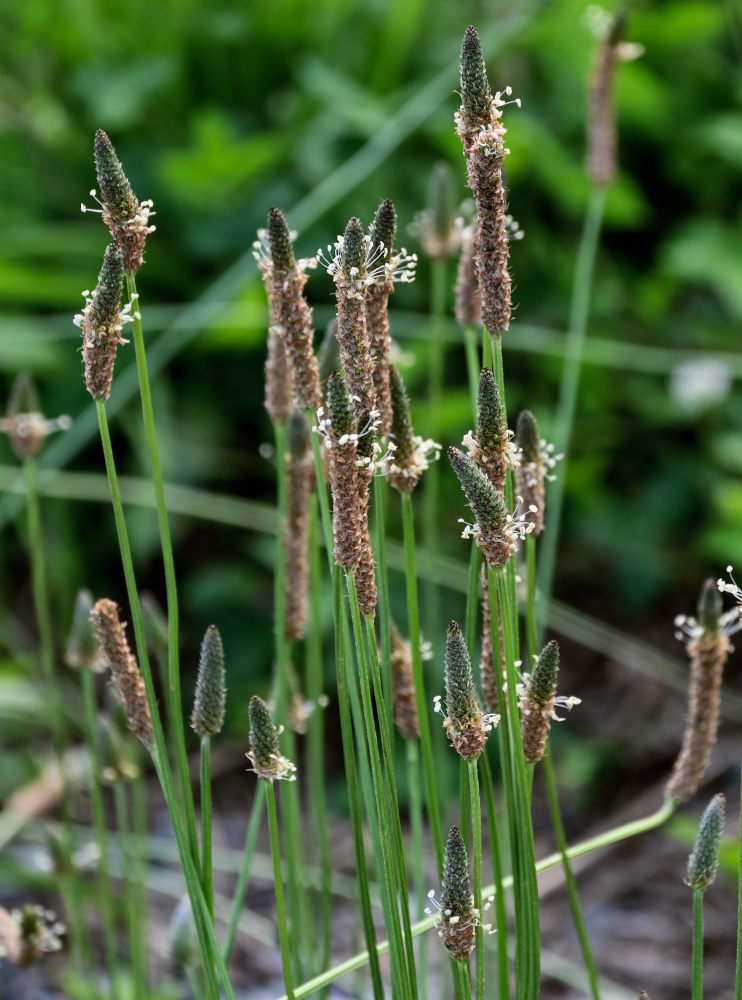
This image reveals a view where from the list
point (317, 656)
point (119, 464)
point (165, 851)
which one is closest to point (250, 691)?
point (165, 851)

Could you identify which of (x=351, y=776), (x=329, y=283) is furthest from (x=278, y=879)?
(x=329, y=283)

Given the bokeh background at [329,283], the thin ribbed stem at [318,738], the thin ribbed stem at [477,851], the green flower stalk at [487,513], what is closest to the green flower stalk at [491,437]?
the green flower stalk at [487,513]

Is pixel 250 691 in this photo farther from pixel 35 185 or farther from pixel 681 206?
pixel 681 206

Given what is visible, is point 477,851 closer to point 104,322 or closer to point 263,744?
point 263,744

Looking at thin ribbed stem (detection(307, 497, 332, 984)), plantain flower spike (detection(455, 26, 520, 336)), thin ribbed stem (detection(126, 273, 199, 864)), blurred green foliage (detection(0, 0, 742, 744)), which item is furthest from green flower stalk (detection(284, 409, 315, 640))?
blurred green foliage (detection(0, 0, 742, 744))

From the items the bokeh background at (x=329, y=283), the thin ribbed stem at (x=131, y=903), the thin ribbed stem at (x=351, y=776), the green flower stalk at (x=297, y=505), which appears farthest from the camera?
the bokeh background at (x=329, y=283)

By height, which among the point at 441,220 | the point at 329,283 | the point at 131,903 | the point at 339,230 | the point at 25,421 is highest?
the point at 339,230

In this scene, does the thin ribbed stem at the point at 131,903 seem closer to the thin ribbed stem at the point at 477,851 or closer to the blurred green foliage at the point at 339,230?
the thin ribbed stem at the point at 477,851
